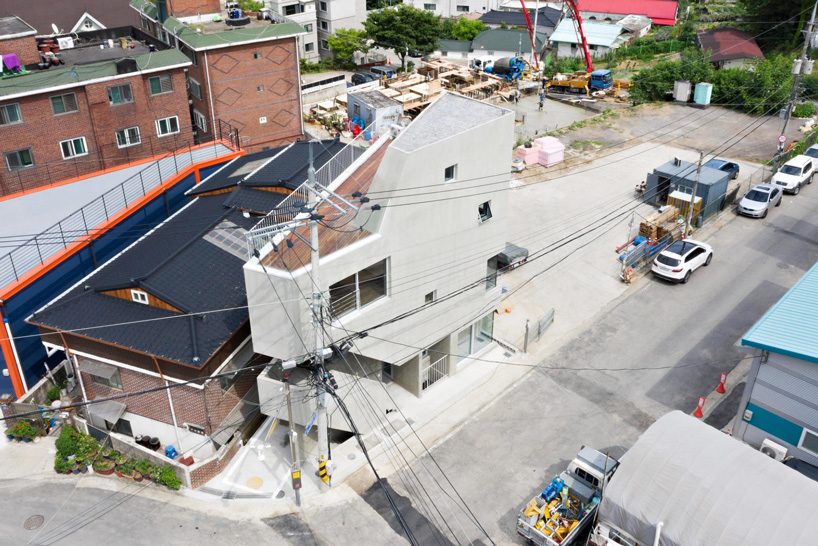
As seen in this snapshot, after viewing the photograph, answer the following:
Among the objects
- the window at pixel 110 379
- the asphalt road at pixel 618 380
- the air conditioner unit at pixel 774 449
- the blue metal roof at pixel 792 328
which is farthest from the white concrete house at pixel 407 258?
the air conditioner unit at pixel 774 449

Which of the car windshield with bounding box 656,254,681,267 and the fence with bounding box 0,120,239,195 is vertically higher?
the fence with bounding box 0,120,239,195

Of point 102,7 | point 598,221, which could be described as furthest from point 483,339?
point 102,7

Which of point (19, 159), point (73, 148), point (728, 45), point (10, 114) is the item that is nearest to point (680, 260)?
point (73, 148)

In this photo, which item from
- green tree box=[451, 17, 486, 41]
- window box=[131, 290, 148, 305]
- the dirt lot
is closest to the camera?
window box=[131, 290, 148, 305]

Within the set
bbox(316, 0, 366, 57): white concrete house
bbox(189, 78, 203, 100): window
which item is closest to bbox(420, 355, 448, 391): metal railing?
bbox(189, 78, 203, 100): window

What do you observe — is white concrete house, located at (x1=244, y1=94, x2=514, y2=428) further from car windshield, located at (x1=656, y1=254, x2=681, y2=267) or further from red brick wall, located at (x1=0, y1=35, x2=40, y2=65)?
red brick wall, located at (x1=0, y1=35, x2=40, y2=65)

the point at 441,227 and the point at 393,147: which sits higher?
the point at 393,147

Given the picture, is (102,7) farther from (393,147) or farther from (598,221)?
Result: (393,147)
